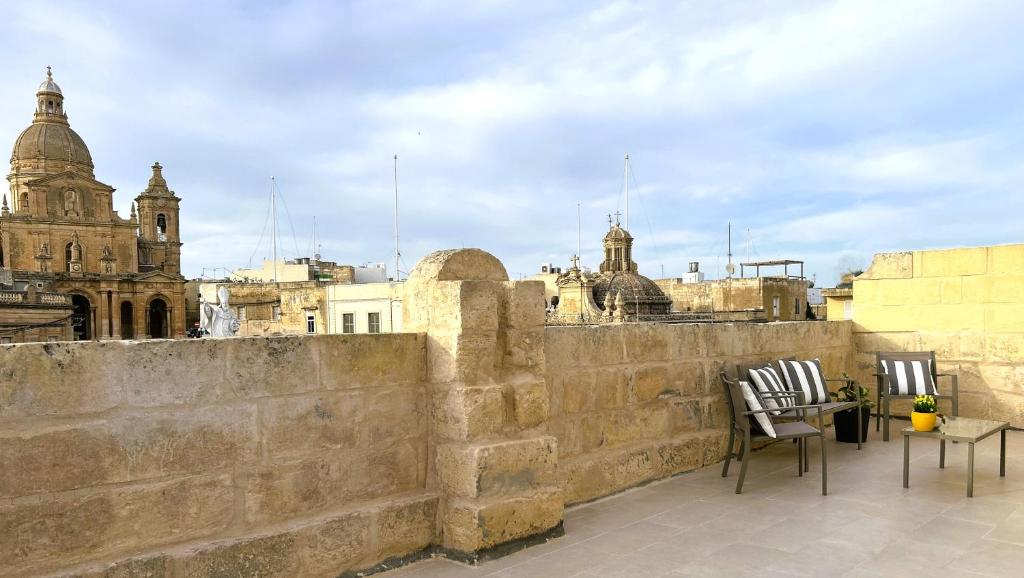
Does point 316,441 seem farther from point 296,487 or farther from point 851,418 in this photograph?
point 851,418

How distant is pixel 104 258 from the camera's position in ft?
177

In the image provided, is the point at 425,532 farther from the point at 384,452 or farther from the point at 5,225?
the point at 5,225

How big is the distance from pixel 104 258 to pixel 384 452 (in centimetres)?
5932

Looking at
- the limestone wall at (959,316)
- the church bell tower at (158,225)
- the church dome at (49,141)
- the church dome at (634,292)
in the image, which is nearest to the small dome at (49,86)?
the church dome at (49,141)

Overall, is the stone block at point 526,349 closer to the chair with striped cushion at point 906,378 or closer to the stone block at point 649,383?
the stone block at point 649,383

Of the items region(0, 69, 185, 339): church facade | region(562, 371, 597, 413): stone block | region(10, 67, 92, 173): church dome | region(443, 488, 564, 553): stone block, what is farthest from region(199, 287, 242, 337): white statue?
region(10, 67, 92, 173): church dome

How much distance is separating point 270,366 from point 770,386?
140 inches

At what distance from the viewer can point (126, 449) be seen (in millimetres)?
2652

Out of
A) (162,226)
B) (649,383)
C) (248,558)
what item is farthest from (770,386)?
(162,226)

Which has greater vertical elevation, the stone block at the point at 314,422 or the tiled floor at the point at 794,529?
the stone block at the point at 314,422

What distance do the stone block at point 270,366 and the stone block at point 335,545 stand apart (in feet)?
2.06

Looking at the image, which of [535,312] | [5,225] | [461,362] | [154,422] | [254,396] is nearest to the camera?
[154,422]

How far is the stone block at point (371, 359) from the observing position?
3246mm

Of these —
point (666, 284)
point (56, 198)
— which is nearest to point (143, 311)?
point (56, 198)
